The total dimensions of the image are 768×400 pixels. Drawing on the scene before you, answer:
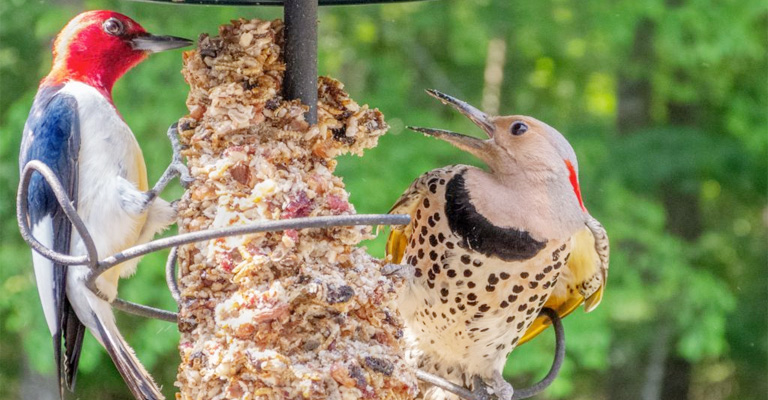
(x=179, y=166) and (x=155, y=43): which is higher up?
(x=155, y=43)

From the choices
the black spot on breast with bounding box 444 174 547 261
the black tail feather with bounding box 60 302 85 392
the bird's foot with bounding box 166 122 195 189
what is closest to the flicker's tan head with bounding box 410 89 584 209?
the black spot on breast with bounding box 444 174 547 261

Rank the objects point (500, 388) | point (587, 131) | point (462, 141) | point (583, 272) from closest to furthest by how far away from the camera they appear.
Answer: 1. point (462, 141)
2. point (583, 272)
3. point (500, 388)
4. point (587, 131)

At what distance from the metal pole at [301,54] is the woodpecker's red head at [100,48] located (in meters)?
0.43

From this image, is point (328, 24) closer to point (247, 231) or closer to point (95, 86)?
point (95, 86)

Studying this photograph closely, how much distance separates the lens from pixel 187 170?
2428 millimetres

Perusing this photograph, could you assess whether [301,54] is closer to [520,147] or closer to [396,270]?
[396,270]

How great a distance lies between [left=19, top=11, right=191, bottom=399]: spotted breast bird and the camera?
2.61 meters

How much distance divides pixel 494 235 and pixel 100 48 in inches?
49.4

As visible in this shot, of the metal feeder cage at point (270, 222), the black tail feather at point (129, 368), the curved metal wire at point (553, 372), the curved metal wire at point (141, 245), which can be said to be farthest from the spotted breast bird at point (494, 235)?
the black tail feather at point (129, 368)

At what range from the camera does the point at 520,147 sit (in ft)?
9.47

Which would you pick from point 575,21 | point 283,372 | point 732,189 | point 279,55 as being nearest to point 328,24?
point 575,21

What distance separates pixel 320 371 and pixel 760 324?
8.66 m

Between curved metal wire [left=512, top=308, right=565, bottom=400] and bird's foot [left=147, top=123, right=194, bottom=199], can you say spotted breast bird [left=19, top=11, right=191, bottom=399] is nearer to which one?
bird's foot [left=147, top=123, right=194, bottom=199]

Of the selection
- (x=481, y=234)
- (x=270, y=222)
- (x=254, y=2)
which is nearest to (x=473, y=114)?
(x=481, y=234)
